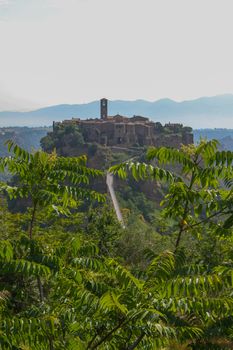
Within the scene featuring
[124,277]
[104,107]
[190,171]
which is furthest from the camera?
[104,107]

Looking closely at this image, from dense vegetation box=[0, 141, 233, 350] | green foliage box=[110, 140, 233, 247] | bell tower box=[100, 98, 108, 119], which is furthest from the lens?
bell tower box=[100, 98, 108, 119]

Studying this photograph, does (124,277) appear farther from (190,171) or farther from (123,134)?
(123,134)

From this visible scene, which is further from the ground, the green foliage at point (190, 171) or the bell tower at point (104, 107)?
the bell tower at point (104, 107)

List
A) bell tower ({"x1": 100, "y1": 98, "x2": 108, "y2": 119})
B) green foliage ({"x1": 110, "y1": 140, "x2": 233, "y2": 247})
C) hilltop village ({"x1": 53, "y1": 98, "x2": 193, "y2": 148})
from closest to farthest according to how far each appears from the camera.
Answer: green foliage ({"x1": 110, "y1": 140, "x2": 233, "y2": 247}) → hilltop village ({"x1": 53, "y1": 98, "x2": 193, "y2": 148}) → bell tower ({"x1": 100, "y1": 98, "x2": 108, "y2": 119})

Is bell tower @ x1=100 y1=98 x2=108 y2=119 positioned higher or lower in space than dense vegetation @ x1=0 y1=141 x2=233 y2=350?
higher

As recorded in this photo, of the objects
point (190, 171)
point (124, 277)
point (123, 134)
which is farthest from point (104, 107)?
point (124, 277)

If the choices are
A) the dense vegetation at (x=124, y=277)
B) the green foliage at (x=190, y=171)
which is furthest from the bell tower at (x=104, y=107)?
the green foliage at (x=190, y=171)

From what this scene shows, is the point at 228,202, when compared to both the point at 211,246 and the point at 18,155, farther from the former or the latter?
the point at 211,246

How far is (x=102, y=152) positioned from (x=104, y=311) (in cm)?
12170

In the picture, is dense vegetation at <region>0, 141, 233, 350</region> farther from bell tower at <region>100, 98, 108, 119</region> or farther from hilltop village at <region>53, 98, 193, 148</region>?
bell tower at <region>100, 98, 108, 119</region>

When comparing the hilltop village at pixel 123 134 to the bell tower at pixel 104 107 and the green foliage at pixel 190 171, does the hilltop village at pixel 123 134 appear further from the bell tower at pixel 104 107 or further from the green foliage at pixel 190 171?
Result: the green foliage at pixel 190 171

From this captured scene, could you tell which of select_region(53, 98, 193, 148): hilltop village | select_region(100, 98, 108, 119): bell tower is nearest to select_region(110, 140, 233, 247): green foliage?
select_region(53, 98, 193, 148): hilltop village

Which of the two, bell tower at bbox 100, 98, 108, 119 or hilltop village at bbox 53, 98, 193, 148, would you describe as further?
bell tower at bbox 100, 98, 108, 119

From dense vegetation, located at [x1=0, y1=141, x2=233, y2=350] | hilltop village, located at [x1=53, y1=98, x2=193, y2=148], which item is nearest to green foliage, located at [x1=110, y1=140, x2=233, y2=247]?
dense vegetation, located at [x1=0, y1=141, x2=233, y2=350]
